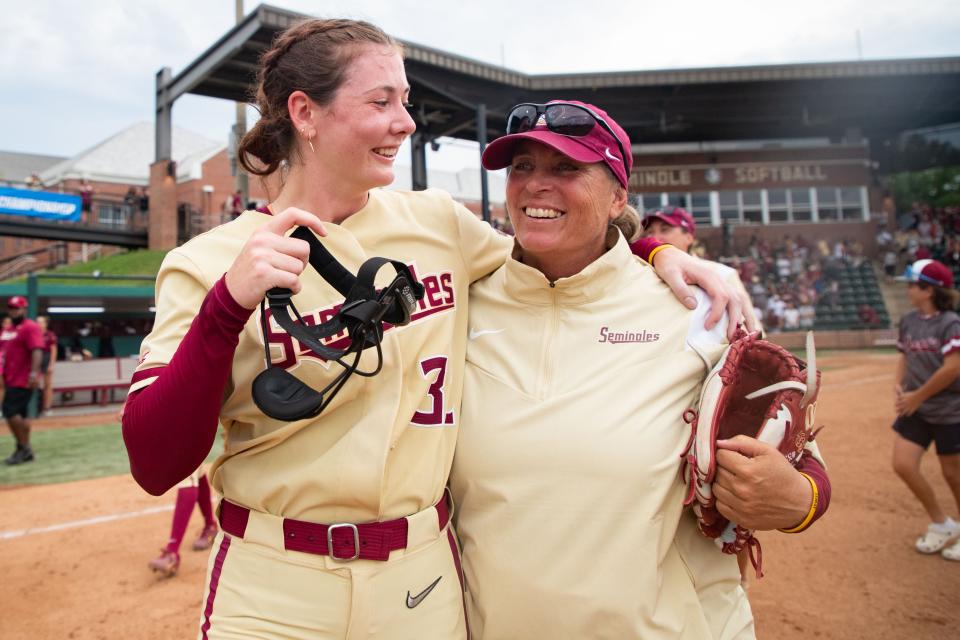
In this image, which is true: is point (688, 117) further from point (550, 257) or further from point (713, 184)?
point (550, 257)

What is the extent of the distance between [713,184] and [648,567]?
91.3ft

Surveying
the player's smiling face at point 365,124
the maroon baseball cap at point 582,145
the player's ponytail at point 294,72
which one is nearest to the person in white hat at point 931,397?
the maroon baseball cap at point 582,145

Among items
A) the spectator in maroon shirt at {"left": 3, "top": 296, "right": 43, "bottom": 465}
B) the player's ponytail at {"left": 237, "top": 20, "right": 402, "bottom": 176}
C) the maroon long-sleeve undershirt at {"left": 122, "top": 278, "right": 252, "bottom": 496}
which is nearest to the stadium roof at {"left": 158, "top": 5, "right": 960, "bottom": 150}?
the spectator in maroon shirt at {"left": 3, "top": 296, "right": 43, "bottom": 465}

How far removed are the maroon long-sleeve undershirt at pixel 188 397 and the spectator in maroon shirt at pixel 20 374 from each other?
8409 millimetres

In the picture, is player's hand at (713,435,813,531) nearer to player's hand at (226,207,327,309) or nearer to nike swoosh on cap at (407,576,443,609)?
nike swoosh on cap at (407,576,443,609)

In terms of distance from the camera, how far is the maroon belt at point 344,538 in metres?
1.53

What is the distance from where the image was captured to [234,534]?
1.62 m

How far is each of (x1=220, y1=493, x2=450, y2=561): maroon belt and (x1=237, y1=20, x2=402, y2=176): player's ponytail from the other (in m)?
1.07

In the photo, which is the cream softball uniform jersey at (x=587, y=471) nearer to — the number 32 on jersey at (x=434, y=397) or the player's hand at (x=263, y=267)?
the number 32 on jersey at (x=434, y=397)

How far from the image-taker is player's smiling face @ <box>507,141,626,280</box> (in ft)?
6.22

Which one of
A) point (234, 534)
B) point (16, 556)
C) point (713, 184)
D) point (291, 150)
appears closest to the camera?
point (234, 534)

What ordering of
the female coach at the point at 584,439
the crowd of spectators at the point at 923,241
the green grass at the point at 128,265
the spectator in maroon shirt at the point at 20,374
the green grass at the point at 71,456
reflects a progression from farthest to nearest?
the crowd of spectators at the point at 923,241 → the green grass at the point at 128,265 → the spectator in maroon shirt at the point at 20,374 → the green grass at the point at 71,456 → the female coach at the point at 584,439

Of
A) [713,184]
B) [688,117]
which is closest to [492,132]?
[688,117]

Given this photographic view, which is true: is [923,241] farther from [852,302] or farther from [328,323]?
[328,323]
